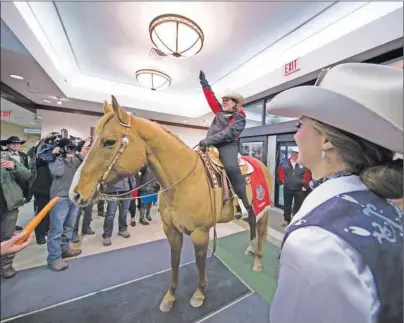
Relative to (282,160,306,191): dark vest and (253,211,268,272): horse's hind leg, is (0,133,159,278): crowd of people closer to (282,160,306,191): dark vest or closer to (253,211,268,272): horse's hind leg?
(282,160,306,191): dark vest

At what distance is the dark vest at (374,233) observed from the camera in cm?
28

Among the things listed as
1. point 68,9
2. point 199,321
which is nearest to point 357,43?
point 68,9

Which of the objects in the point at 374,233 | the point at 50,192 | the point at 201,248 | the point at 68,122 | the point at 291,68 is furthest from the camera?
the point at 201,248

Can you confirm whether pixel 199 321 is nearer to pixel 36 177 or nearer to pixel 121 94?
pixel 36 177

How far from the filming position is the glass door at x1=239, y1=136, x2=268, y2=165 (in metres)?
1.19

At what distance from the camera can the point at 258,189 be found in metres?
1.41

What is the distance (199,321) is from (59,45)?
1228 millimetres

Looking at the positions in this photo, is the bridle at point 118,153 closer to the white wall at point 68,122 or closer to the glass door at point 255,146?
the white wall at point 68,122

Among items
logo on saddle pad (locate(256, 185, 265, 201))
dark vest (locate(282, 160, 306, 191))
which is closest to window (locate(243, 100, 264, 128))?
dark vest (locate(282, 160, 306, 191))

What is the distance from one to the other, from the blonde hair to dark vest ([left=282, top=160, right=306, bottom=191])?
0.48 m

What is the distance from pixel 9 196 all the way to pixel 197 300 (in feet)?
2.90

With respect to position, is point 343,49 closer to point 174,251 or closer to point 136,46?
point 136,46

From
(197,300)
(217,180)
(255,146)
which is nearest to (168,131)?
(217,180)

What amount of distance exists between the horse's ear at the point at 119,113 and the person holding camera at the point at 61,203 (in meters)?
0.19
